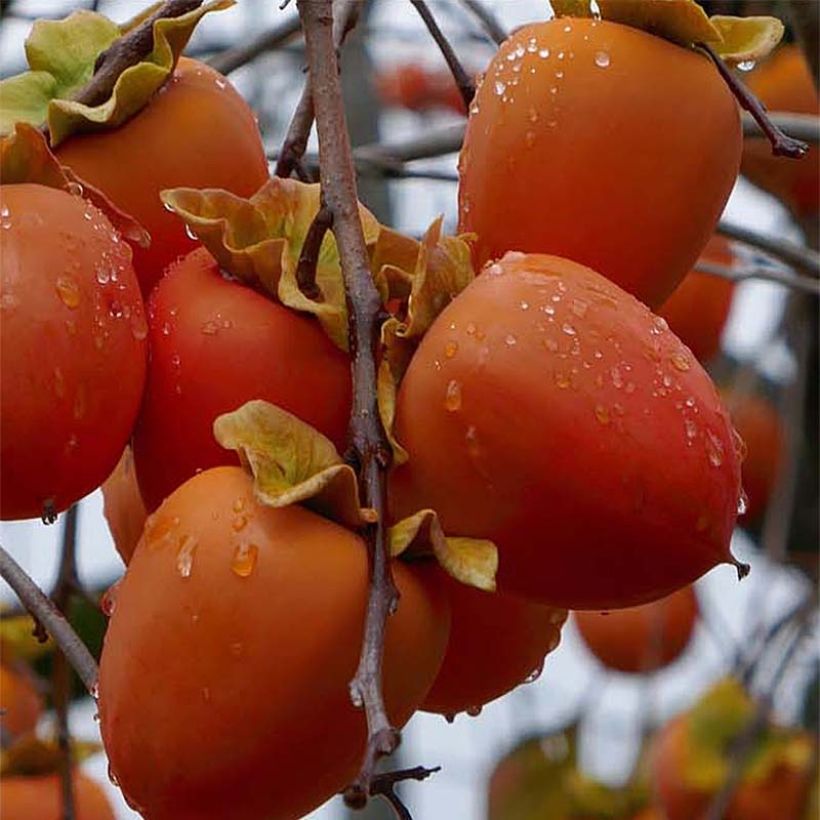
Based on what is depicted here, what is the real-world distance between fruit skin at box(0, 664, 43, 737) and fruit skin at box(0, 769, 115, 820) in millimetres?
259

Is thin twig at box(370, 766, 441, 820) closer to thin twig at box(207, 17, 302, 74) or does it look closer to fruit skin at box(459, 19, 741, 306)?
fruit skin at box(459, 19, 741, 306)

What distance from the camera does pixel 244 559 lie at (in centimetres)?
70

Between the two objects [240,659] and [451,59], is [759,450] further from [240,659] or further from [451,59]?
[240,659]

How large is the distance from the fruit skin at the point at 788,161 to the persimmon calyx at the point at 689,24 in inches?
40.3

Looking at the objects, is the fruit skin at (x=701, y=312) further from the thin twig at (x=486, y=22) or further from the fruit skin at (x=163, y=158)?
the fruit skin at (x=163, y=158)

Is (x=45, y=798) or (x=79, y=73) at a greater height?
(x=79, y=73)

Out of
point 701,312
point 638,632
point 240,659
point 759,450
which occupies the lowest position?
point 638,632

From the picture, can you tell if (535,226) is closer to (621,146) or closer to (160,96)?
(621,146)

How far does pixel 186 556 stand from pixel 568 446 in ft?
0.48

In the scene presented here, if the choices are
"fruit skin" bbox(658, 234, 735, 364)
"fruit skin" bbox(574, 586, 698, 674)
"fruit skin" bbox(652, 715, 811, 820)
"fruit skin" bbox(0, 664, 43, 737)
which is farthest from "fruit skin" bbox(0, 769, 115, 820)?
"fruit skin" bbox(574, 586, 698, 674)

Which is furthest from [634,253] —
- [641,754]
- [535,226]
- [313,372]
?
[641,754]

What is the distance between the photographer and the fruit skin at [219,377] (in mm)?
777

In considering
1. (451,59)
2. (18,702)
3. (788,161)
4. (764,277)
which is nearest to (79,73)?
(451,59)

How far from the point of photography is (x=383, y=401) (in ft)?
A: 2.45
